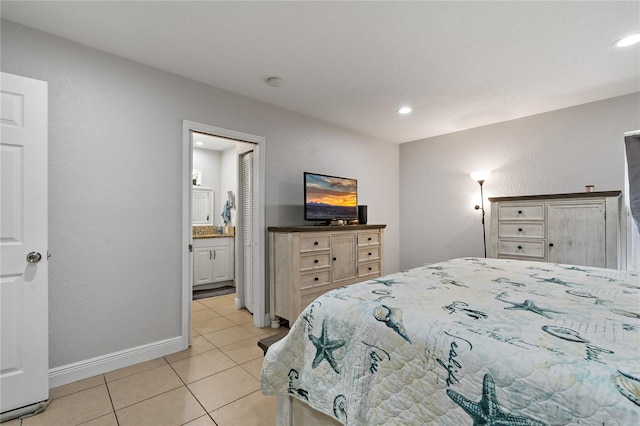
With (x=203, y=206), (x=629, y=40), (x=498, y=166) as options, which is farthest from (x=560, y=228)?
(x=203, y=206)

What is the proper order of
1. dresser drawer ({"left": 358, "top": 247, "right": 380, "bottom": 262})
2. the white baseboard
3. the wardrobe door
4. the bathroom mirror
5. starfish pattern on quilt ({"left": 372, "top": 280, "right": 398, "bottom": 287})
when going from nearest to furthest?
1. starfish pattern on quilt ({"left": 372, "top": 280, "right": 398, "bottom": 287})
2. the white baseboard
3. the wardrobe door
4. dresser drawer ({"left": 358, "top": 247, "right": 380, "bottom": 262})
5. the bathroom mirror

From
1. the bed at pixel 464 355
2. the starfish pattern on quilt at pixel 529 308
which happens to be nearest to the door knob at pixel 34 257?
the bed at pixel 464 355

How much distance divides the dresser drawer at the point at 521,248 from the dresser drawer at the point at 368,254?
57.2 inches

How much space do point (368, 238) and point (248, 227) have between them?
1542 mm

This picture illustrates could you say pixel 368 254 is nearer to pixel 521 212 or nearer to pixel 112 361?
pixel 521 212

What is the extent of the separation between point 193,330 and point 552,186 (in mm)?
4566

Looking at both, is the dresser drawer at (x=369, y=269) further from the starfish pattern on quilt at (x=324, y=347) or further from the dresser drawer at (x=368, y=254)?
the starfish pattern on quilt at (x=324, y=347)

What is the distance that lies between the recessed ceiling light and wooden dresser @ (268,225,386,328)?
269cm

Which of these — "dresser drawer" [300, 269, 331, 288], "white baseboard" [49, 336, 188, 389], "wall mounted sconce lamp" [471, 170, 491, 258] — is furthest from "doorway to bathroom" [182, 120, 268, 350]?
"wall mounted sconce lamp" [471, 170, 491, 258]

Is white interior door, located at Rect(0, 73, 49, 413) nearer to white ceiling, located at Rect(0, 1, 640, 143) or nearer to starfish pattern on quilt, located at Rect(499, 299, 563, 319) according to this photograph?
white ceiling, located at Rect(0, 1, 640, 143)

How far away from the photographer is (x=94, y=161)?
2207 mm

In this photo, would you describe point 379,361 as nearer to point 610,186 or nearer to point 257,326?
point 257,326

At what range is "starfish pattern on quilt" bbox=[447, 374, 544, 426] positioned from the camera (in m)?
0.70

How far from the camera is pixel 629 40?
83.7 inches
